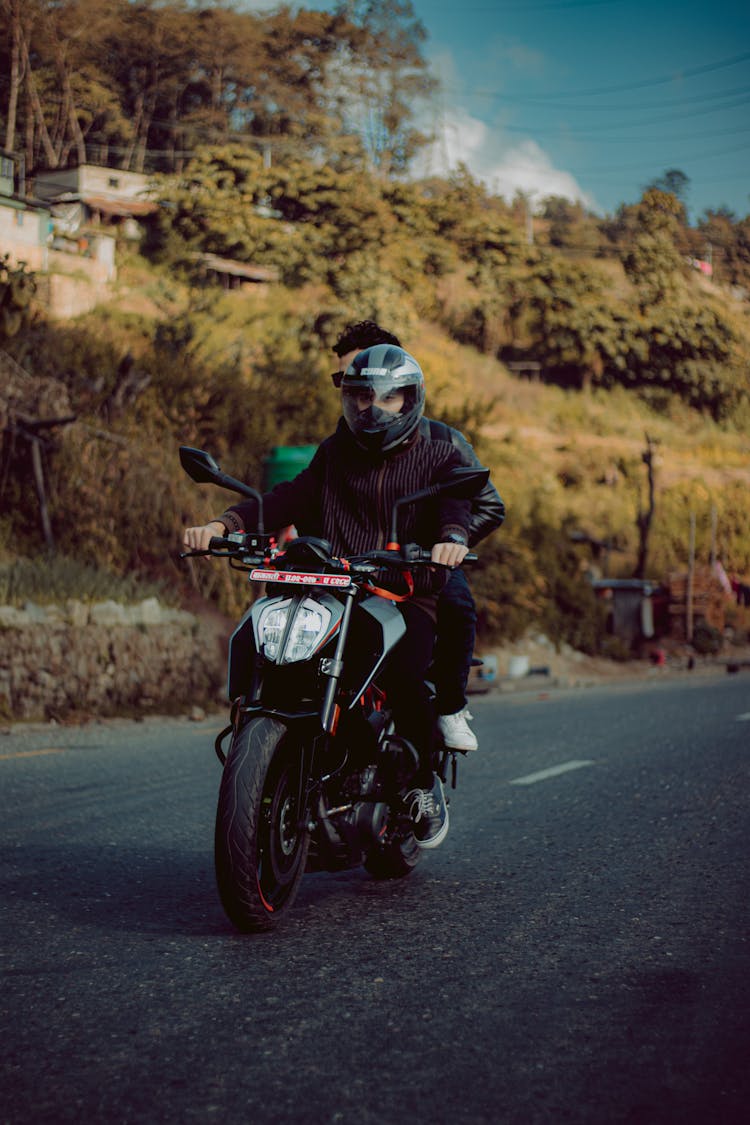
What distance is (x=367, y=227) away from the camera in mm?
60000

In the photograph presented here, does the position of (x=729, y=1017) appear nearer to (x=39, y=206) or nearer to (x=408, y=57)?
(x=39, y=206)

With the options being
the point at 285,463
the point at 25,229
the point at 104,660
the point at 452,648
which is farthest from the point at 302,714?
the point at 25,229

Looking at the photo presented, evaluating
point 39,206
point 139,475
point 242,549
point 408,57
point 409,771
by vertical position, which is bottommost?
point 409,771

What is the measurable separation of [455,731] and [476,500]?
106cm

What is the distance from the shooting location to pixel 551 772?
9.59m

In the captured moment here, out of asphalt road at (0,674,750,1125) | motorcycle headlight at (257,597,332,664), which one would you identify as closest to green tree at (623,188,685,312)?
asphalt road at (0,674,750,1125)

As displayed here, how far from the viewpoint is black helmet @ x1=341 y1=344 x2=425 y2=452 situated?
5.26 m

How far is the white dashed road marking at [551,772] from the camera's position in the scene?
9.11 metres

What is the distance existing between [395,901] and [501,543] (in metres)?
18.9

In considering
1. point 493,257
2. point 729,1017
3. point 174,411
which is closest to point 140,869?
point 729,1017

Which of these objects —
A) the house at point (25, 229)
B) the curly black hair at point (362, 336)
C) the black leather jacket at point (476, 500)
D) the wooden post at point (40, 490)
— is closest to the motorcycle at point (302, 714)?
the black leather jacket at point (476, 500)

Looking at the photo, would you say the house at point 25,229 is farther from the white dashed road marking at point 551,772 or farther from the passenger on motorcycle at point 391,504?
the passenger on motorcycle at point 391,504

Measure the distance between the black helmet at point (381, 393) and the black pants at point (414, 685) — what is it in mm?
628

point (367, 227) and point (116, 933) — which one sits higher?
point (367, 227)
